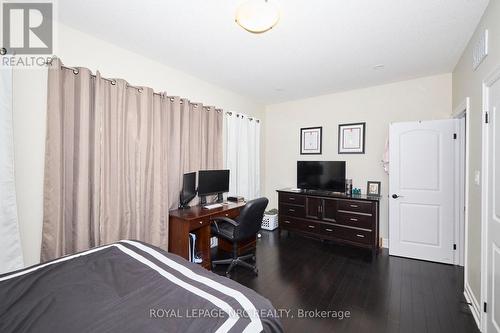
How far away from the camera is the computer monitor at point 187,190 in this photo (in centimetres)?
291

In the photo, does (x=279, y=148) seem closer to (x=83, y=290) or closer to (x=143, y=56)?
(x=143, y=56)

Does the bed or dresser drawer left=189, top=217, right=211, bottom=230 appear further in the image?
dresser drawer left=189, top=217, right=211, bottom=230

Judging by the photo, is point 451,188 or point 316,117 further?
point 316,117

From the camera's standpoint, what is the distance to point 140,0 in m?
1.75

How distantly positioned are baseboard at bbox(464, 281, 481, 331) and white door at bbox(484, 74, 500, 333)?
0.19 meters

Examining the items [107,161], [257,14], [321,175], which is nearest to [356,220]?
[321,175]

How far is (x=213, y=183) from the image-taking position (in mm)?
3352

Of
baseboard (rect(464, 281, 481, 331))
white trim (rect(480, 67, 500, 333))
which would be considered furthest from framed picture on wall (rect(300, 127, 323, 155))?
baseboard (rect(464, 281, 481, 331))

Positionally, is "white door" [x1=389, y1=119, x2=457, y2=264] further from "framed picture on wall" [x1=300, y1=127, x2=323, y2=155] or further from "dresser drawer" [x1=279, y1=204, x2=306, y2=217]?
"dresser drawer" [x1=279, y1=204, x2=306, y2=217]

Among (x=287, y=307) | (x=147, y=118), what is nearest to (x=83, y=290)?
(x=287, y=307)

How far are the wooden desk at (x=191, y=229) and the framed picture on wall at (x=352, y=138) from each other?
96.9 inches

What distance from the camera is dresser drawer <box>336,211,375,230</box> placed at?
3.30 m

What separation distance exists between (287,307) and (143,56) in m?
3.19

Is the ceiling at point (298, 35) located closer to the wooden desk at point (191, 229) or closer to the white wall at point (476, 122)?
the white wall at point (476, 122)
